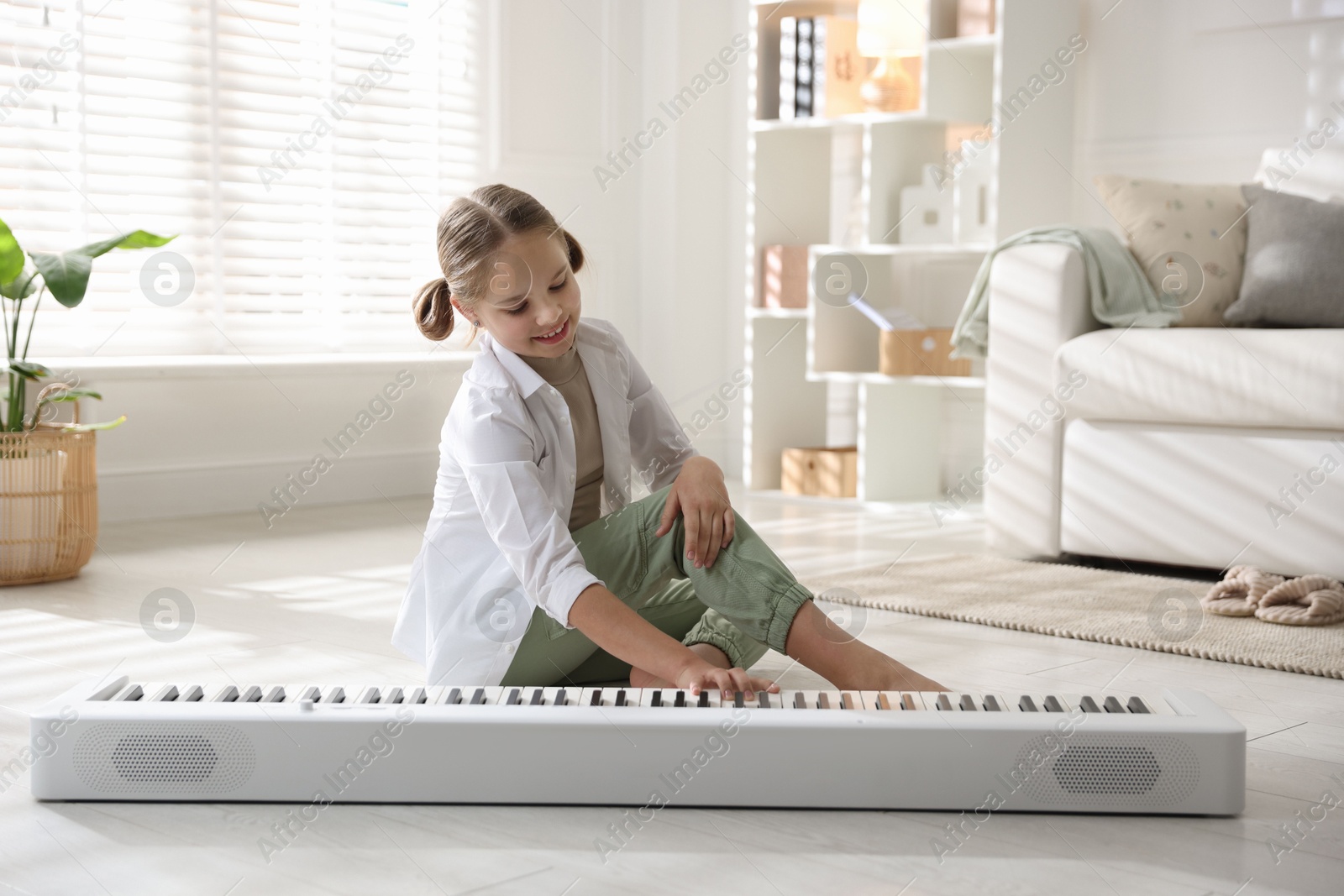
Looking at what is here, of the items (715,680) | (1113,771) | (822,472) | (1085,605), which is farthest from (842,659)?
(822,472)

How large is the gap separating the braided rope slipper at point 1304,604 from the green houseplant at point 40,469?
2.07 m

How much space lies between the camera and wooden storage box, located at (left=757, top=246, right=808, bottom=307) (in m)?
3.81

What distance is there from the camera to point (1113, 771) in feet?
3.94

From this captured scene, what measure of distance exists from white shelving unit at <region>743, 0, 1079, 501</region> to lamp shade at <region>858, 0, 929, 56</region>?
2.0 inches

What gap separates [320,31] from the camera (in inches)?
147

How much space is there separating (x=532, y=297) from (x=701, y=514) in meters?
0.29

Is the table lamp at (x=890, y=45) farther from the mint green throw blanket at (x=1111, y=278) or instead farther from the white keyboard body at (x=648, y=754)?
the white keyboard body at (x=648, y=754)

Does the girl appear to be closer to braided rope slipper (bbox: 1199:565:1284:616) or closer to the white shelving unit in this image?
braided rope slipper (bbox: 1199:565:1284:616)

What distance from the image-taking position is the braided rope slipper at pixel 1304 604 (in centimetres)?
210

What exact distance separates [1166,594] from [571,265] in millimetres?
1312

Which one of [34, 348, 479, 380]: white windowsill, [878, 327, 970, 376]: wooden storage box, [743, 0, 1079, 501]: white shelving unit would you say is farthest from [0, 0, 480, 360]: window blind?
[878, 327, 970, 376]: wooden storage box

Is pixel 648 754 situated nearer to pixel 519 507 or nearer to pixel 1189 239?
pixel 519 507

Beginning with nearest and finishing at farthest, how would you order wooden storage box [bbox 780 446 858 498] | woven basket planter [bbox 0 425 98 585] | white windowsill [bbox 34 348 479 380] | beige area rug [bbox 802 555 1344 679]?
1. beige area rug [bbox 802 555 1344 679]
2. woven basket planter [bbox 0 425 98 585]
3. white windowsill [bbox 34 348 479 380]
4. wooden storage box [bbox 780 446 858 498]

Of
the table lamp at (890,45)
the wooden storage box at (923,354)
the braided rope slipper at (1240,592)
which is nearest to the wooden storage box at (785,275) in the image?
the wooden storage box at (923,354)
